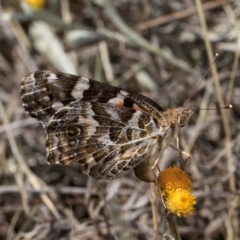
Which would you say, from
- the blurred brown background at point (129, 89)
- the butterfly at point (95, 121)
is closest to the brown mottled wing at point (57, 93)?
the butterfly at point (95, 121)

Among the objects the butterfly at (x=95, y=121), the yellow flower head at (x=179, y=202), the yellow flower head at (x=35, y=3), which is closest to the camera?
the yellow flower head at (x=179, y=202)

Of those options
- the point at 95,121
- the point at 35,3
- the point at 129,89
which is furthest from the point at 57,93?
the point at 35,3

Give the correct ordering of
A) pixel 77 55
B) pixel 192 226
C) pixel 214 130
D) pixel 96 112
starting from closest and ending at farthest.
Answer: pixel 96 112, pixel 192 226, pixel 214 130, pixel 77 55

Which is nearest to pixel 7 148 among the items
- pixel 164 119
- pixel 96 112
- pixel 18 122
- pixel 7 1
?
pixel 18 122

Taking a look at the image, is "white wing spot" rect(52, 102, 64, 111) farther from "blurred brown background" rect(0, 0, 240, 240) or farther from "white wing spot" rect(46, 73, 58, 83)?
"blurred brown background" rect(0, 0, 240, 240)

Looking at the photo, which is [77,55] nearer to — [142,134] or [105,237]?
[105,237]

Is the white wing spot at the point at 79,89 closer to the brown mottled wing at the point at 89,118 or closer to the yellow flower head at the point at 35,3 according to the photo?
the brown mottled wing at the point at 89,118

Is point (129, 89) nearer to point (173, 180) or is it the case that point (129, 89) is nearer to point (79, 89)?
point (79, 89)
